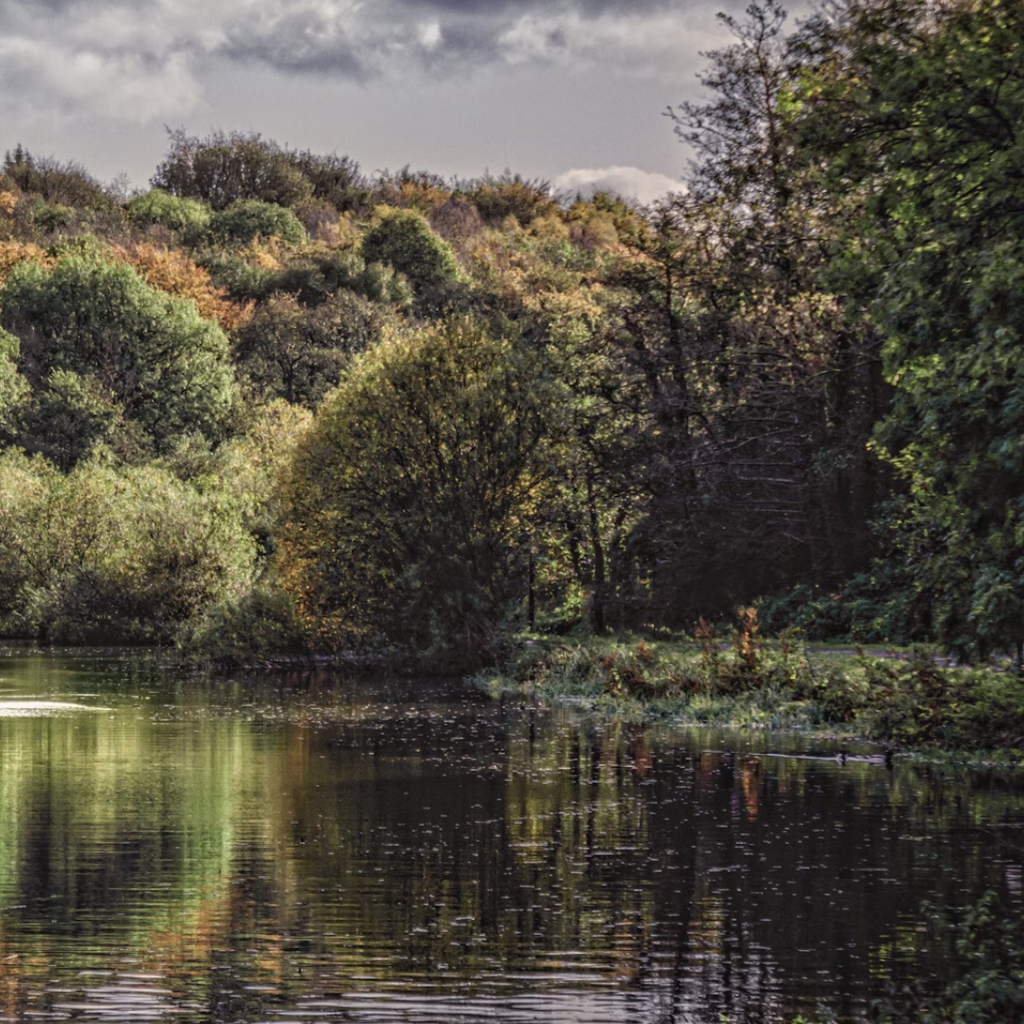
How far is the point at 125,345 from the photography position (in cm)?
8388

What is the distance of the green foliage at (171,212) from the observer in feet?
405

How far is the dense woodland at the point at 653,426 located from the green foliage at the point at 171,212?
3722 cm

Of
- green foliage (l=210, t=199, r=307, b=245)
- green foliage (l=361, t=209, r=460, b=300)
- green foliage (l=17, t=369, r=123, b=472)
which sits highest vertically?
green foliage (l=210, t=199, r=307, b=245)

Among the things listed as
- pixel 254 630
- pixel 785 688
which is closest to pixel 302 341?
pixel 254 630

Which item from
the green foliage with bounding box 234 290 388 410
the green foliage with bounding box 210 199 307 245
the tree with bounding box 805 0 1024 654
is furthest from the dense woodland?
the green foliage with bounding box 210 199 307 245

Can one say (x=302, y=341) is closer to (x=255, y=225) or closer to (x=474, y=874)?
(x=255, y=225)

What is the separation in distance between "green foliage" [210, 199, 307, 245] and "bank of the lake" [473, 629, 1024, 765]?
83.7 m

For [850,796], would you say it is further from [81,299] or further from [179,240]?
[179,240]

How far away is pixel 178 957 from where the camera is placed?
1145cm

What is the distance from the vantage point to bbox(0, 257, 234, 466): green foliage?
82062mm

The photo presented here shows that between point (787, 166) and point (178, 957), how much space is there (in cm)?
3260

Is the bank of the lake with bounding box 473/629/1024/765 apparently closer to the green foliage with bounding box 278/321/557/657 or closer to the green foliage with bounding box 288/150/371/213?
the green foliage with bounding box 278/321/557/657

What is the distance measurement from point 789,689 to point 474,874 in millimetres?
15189

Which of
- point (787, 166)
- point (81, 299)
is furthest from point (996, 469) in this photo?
point (81, 299)
